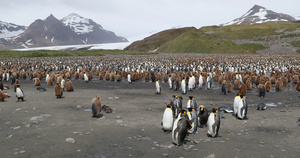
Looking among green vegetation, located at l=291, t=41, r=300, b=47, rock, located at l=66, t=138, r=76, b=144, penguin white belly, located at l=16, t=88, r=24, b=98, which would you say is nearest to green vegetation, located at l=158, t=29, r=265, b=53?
green vegetation, located at l=291, t=41, r=300, b=47

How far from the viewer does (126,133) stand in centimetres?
691

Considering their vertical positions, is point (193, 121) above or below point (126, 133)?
above

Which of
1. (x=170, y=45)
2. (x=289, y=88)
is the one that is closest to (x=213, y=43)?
(x=170, y=45)

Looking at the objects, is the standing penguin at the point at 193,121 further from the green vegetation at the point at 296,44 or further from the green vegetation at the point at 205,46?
the green vegetation at the point at 296,44

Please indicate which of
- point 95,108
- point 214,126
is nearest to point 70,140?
point 95,108

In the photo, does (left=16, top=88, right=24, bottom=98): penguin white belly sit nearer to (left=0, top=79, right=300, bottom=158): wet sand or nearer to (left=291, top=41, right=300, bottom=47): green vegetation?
(left=0, top=79, right=300, bottom=158): wet sand

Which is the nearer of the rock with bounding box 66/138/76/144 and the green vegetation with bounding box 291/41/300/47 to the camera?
the rock with bounding box 66/138/76/144

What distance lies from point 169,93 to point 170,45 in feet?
265

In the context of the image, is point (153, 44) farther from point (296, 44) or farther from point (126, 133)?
point (126, 133)

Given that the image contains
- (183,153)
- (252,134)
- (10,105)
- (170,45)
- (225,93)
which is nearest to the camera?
(183,153)

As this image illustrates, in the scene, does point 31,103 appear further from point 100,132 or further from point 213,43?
point 213,43

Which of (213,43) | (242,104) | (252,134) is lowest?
(252,134)

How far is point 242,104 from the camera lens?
334 inches

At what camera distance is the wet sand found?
221 inches
